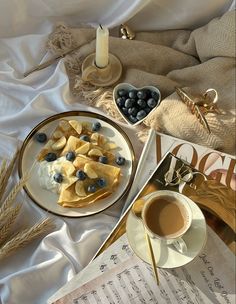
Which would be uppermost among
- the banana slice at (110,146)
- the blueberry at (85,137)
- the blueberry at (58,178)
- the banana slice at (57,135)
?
the banana slice at (57,135)

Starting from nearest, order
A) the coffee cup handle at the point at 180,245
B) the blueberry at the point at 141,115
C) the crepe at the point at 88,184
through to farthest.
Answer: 1. the coffee cup handle at the point at 180,245
2. the crepe at the point at 88,184
3. the blueberry at the point at 141,115

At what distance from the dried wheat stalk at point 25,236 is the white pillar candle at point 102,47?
383 mm

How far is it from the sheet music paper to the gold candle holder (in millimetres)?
396

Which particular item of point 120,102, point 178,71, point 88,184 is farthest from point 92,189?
point 178,71

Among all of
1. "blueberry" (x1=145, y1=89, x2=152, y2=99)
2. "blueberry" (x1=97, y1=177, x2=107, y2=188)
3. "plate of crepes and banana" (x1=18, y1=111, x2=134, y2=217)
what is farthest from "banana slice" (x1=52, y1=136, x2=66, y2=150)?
"blueberry" (x1=145, y1=89, x2=152, y2=99)

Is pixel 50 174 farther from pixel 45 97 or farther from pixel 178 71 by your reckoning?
pixel 178 71

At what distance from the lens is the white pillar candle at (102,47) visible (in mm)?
1172

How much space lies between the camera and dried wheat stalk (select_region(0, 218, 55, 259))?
1.01m

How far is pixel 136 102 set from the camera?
1216 mm

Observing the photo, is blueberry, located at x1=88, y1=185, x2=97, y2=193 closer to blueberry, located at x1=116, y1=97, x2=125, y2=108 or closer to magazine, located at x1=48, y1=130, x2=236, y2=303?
magazine, located at x1=48, y1=130, x2=236, y2=303

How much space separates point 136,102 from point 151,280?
41 cm

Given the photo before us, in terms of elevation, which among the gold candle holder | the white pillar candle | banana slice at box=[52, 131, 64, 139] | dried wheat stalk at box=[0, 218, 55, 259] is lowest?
dried wheat stalk at box=[0, 218, 55, 259]

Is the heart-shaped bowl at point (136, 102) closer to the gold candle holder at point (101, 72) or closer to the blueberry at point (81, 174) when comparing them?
the gold candle holder at point (101, 72)

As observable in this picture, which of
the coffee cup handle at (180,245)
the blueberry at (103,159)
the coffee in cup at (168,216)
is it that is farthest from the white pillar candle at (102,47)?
the coffee cup handle at (180,245)
